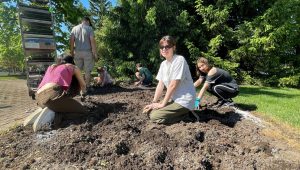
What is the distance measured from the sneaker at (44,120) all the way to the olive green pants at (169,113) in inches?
64.4

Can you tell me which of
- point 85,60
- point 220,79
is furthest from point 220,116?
point 85,60

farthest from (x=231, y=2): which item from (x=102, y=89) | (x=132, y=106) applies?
(x=132, y=106)

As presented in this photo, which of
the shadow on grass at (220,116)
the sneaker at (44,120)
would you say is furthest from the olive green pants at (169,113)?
the sneaker at (44,120)

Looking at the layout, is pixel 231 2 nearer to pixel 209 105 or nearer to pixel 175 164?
pixel 209 105

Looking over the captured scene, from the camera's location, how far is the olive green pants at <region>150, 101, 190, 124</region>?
17.0 feet

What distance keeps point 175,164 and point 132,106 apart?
114 inches

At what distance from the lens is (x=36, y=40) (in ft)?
30.0

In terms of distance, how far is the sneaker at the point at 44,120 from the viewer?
5.01 metres

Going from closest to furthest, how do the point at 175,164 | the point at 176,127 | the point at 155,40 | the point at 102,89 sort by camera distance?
the point at 175,164, the point at 176,127, the point at 102,89, the point at 155,40

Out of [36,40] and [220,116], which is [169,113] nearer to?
[220,116]

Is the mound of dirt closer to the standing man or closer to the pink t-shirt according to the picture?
the pink t-shirt

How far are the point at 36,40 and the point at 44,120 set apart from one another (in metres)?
4.68

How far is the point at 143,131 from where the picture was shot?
494cm

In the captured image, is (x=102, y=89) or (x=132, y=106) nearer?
(x=132, y=106)
